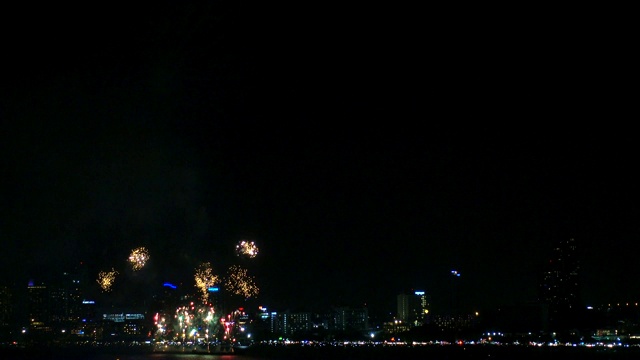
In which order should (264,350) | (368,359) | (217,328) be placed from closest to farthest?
(368,359) < (264,350) < (217,328)

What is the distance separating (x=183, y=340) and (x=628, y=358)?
367 ft

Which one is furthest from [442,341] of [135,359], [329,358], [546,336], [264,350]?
[135,359]

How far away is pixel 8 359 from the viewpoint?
125250 millimetres

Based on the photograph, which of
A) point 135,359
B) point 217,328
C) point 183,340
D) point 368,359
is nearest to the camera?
point 135,359

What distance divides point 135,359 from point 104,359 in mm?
5707

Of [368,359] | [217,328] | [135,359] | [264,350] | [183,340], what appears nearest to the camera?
[135,359]

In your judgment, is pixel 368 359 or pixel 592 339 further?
pixel 592 339

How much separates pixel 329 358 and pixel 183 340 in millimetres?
76158

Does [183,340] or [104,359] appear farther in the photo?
[183,340]

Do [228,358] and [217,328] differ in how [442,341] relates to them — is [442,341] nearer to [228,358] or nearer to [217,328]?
[217,328]

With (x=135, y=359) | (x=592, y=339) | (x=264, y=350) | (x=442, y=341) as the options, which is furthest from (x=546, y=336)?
(x=135, y=359)

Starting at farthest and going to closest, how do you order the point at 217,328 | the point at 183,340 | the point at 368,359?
the point at 183,340
the point at 217,328
the point at 368,359

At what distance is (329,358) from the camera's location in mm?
126312

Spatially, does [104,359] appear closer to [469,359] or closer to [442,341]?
[469,359]
